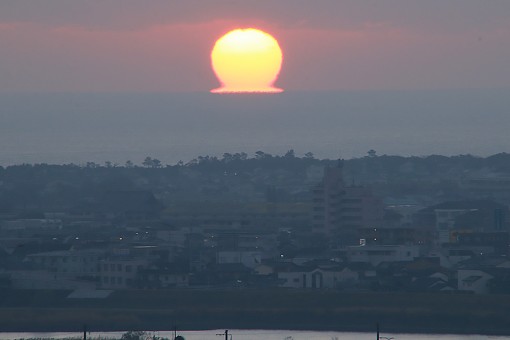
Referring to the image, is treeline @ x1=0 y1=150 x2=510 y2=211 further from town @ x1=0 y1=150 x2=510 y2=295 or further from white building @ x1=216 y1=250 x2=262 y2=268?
white building @ x1=216 y1=250 x2=262 y2=268

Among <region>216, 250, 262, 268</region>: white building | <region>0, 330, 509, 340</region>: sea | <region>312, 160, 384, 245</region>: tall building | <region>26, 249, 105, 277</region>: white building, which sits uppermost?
<region>312, 160, 384, 245</region>: tall building

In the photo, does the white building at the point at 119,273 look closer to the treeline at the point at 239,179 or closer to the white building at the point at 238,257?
the white building at the point at 238,257

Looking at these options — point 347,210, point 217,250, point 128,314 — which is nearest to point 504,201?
point 347,210

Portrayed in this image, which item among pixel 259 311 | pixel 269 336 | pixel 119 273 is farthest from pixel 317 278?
pixel 269 336

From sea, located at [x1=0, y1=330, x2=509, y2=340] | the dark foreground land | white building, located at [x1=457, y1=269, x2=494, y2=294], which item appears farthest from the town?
sea, located at [x1=0, y1=330, x2=509, y2=340]

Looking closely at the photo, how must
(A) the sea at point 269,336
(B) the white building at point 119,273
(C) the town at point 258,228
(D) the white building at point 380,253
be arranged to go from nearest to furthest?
1. (A) the sea at point 269,336
2. (C) the town at point 258,228
3. (B) the white building at point 119,273
4. (D) the white building at point 380,253

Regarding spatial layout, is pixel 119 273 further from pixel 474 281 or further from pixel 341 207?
pixel 341 207

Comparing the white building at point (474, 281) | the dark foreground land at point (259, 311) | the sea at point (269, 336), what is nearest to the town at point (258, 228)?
the white building at point (474, 281)
